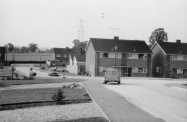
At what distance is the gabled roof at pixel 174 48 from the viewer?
175ft

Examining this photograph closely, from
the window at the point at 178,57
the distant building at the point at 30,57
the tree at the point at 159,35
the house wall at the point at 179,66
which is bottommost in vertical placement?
the house wall at the point at 179,66

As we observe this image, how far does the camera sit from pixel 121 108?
1488 cm

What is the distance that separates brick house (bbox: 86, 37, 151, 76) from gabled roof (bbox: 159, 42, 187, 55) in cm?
400

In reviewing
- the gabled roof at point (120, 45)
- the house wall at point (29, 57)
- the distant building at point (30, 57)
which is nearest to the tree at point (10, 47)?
the house wall at point (29, 57)

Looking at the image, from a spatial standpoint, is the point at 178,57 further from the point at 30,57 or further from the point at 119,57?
the point at 30,57

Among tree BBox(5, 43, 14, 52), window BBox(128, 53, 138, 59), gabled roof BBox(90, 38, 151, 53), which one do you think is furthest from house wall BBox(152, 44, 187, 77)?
tree BBox(5, 43, 14, 52)

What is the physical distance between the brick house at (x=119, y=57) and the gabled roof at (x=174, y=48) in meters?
4.00

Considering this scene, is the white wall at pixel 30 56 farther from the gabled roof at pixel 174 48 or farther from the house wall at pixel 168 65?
the gabled roof at pixel 174 48

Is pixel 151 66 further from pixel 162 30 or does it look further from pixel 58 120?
pixel 58 120

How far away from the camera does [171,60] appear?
2083 inches

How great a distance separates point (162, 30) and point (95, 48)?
145 feet

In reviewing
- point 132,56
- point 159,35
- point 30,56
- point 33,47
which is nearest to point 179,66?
point 132,56

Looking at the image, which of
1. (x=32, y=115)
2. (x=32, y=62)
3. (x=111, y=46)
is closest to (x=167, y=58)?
(x=111, y=46)

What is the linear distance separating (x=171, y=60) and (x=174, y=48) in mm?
3409
